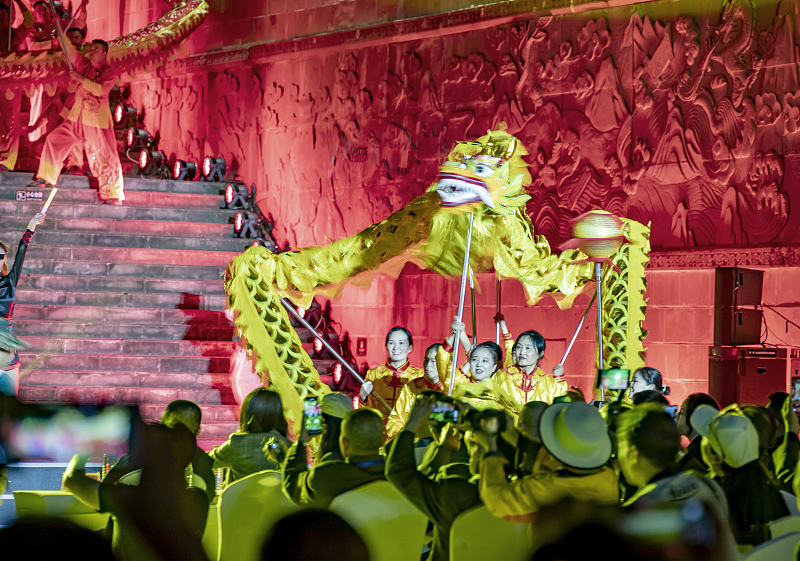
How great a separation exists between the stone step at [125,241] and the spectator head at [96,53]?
269 cm

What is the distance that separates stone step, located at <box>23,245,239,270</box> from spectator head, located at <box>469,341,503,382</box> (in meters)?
5.32

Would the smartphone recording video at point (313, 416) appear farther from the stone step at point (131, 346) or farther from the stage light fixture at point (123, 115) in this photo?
the stage light fixture at point (123, 115)

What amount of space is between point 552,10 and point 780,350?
435 centimetres

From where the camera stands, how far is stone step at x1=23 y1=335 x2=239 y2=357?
9664 mm

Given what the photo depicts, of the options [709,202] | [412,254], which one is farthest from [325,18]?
[412,254]

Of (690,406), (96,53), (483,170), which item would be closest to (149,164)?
(96,53)

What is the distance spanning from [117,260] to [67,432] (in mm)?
8384

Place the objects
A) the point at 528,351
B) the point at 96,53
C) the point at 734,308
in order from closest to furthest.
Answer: the point at 528,351
the point at 734,308
the point at 96,53

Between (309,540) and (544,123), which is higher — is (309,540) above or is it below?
below

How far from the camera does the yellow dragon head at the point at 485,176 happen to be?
5883 millimetres

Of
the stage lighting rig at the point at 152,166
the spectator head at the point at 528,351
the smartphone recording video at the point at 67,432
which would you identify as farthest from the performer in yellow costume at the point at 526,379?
the stage lighting rig at the point at 152,166

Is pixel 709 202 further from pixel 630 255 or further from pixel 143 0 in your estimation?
pixel 143 0

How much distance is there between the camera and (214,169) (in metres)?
12.6

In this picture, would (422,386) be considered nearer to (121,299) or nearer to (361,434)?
(361,434)
